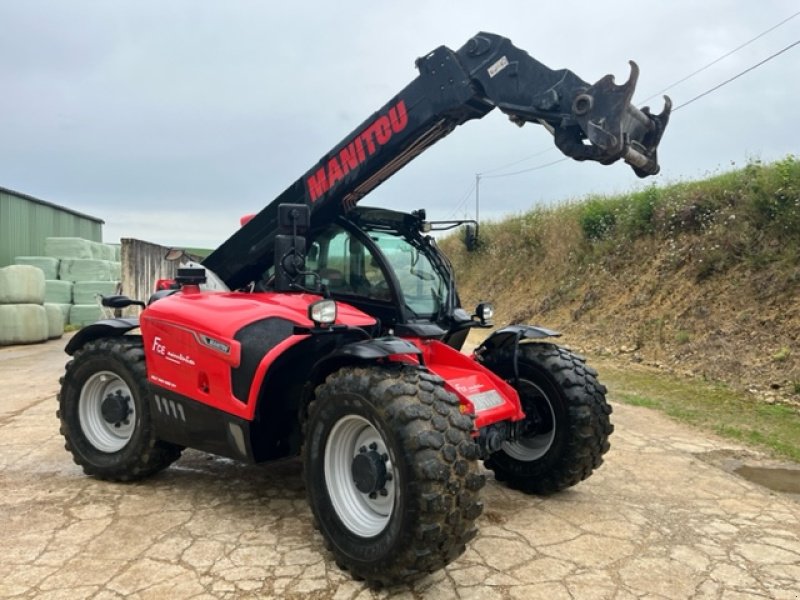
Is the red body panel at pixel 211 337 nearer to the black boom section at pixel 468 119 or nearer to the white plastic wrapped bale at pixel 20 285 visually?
the black boom section at pixel 468 119

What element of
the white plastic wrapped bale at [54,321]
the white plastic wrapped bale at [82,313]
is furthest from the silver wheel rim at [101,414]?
the white plastic wrapped bale at [82,313]

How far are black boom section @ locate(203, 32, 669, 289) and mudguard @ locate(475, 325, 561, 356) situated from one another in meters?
1.29

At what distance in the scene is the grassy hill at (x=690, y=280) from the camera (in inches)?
365

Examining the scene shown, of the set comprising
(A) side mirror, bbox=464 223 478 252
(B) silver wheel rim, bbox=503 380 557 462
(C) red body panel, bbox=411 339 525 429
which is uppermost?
(A) side mirror, bbox=464 223 478 252

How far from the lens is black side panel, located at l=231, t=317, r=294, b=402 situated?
3.69m

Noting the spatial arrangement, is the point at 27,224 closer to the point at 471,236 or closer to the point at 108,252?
the point at 108,252

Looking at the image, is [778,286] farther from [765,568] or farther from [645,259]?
[765,568]

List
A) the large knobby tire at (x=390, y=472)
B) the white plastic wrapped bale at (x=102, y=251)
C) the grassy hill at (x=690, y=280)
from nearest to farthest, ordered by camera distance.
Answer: the large knobby tire at (x=390, y=472), the grassy hill at (x=690, y=280), the white plastic wrapped bale at (x=102, y=251)

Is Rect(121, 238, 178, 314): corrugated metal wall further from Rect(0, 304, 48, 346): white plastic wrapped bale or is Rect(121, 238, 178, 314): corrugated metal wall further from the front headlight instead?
the front headlight

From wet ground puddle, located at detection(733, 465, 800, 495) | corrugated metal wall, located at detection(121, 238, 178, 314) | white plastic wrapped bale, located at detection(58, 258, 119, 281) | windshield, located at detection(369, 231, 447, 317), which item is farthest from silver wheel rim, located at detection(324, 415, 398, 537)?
white plastic wrapped bale, located at detection(58, 258, 119, 281)

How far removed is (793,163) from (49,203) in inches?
782

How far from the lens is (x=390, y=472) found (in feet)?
10.6

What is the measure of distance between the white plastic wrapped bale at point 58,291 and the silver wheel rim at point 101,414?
486 inches

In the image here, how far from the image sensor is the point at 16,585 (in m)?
3.03
